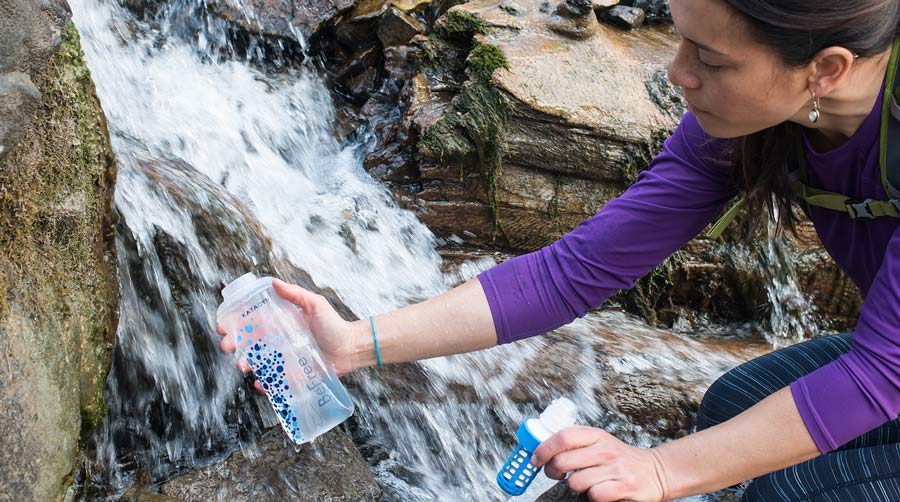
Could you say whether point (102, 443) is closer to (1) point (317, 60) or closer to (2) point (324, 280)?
(2) point (324, 280)

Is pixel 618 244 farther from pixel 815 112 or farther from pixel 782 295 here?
pixel 782 295

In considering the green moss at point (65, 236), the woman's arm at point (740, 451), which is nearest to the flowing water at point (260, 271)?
the green moss at point (65, 236)

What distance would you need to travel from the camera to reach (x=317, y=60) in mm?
5664

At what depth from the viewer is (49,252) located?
6.73 ft

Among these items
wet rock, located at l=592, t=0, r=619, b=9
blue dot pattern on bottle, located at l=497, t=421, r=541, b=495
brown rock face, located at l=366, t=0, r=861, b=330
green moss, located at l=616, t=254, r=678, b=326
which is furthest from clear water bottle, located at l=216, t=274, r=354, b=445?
wet rock, located at l=592, t=0, r=619, b=9

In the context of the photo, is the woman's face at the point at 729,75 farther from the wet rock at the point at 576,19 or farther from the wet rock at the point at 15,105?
the wet rock at the point at 576,19

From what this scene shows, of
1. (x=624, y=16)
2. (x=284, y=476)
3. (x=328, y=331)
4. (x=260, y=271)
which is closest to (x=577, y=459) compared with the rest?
(x=328, y=331)

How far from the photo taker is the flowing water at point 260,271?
2.76 metres

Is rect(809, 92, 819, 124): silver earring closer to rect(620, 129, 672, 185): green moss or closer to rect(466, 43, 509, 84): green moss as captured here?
rect(620, 129, 672, 185): green moss

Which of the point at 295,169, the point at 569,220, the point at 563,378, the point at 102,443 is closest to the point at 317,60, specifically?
the point at 295,169

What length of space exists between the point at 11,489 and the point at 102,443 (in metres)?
0.83

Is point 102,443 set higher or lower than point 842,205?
lower

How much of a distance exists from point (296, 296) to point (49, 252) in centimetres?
66

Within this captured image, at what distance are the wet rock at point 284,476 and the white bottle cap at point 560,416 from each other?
114 centimetres
